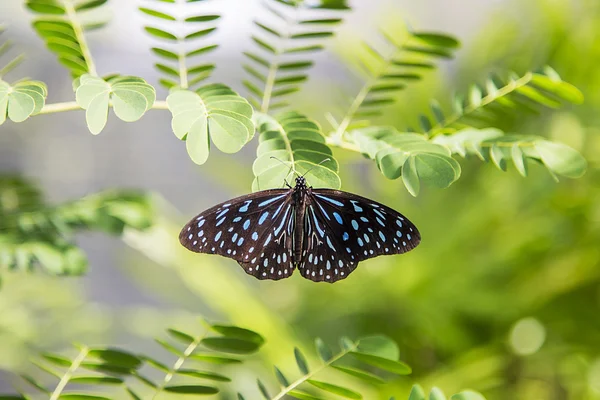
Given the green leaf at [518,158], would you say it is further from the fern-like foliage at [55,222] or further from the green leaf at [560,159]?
the fern-like foliage at [55,222]

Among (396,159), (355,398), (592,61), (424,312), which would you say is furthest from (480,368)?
(396,159)

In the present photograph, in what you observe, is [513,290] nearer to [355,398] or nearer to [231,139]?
[355,398]

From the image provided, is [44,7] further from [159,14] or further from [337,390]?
[337,390]

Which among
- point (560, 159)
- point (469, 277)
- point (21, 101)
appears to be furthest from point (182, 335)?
point (469, 277)

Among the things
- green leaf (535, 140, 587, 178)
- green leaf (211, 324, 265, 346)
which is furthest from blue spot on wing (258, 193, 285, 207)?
green leaf (535, 140, 587, 178)

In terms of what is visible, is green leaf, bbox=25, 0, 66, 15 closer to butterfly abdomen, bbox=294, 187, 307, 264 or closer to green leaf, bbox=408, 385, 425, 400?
butterfly abdomen, bbox=294, 187, 307, 264

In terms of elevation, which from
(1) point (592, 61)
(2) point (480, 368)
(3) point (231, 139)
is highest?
(1) point (592, 61)

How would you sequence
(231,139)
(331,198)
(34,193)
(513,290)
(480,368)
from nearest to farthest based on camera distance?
(231,139) < (331,198) < (34,193) < (480,368) < (513,290)
